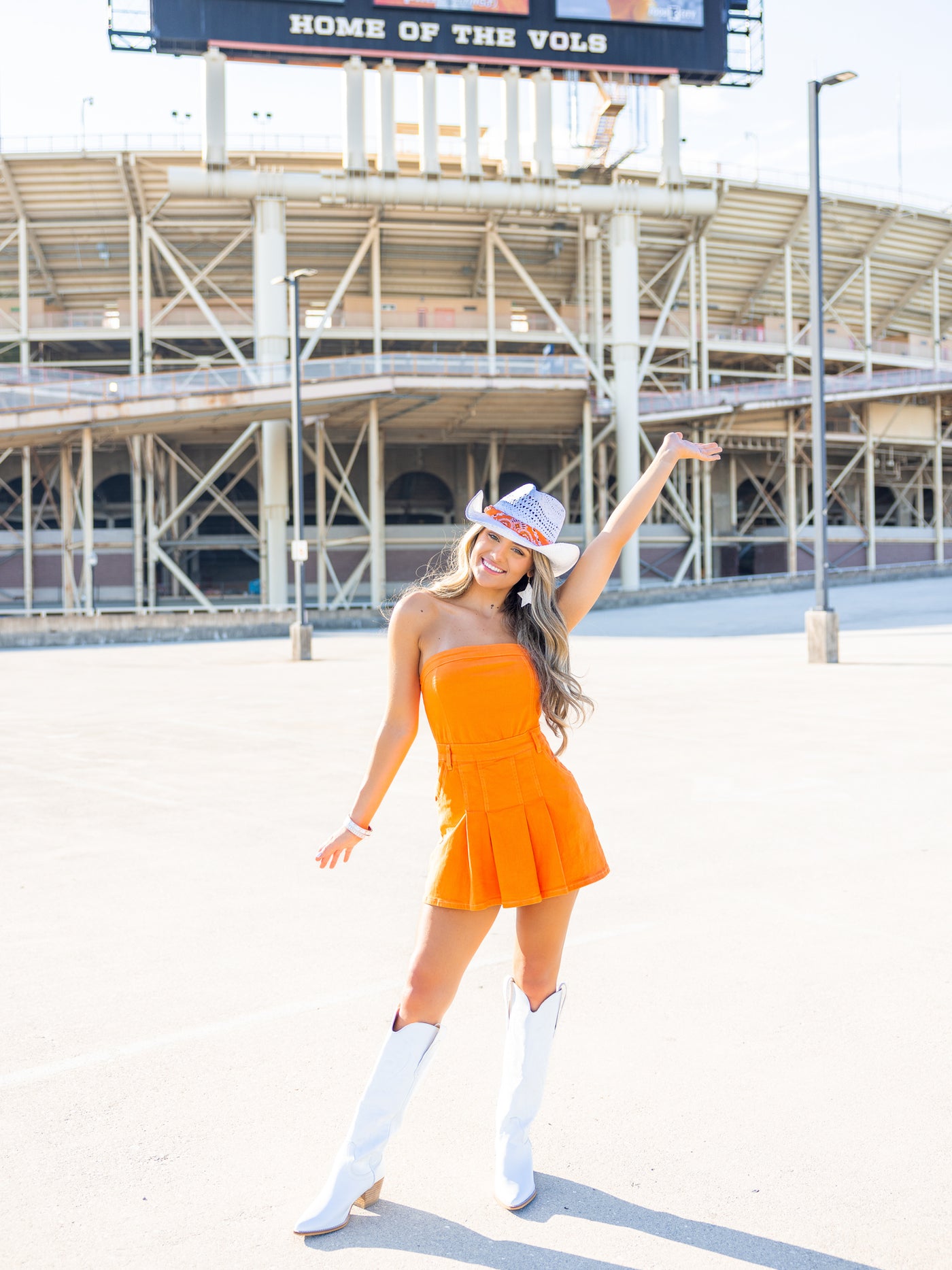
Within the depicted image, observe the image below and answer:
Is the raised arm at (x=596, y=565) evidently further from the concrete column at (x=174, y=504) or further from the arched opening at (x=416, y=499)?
the arched opening at (x=416, y=499)

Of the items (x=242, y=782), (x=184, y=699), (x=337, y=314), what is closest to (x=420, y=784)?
(x=242, y=782)

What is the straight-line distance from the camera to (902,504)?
53.5 metres

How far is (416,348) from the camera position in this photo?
42.3 metres

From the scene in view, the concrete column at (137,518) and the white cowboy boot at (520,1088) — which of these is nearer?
the white cowboy boot at (520,1088)

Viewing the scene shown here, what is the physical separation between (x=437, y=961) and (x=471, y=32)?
1553 inches

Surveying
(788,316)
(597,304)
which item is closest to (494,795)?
(597,304)

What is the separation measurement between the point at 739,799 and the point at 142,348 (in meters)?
38.7

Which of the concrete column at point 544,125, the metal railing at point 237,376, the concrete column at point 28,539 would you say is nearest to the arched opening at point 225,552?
the concrete column at point 28,539

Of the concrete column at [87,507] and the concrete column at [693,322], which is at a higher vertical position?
the concrete column at [693,322]

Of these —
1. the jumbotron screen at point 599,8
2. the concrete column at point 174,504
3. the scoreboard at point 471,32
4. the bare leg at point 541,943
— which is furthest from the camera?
the concrete column at point 174,504

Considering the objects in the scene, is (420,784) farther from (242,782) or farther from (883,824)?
(883,824)

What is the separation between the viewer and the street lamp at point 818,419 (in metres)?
16.1

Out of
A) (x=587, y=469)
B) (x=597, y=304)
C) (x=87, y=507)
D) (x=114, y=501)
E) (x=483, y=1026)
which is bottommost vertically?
(x=483, y=1026)

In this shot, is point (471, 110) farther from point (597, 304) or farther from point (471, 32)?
point (597, 304)
